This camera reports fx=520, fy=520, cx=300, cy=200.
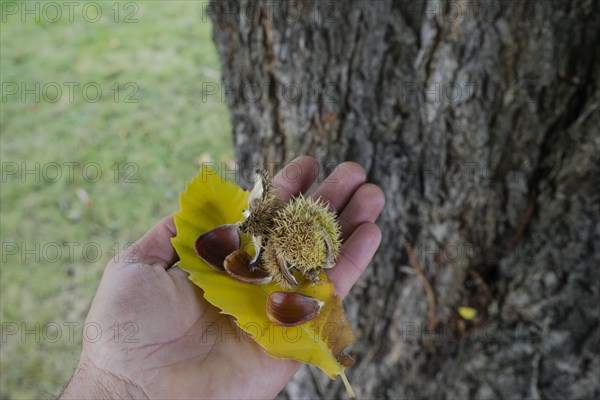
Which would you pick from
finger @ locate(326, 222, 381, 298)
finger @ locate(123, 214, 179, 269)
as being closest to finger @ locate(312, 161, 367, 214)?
finger @ locate(326, 222, 381, 298)

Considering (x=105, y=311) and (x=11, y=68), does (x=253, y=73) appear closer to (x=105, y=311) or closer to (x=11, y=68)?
(x=105, y=311)

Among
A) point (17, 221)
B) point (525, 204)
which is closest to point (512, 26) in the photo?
point (525, 204)
